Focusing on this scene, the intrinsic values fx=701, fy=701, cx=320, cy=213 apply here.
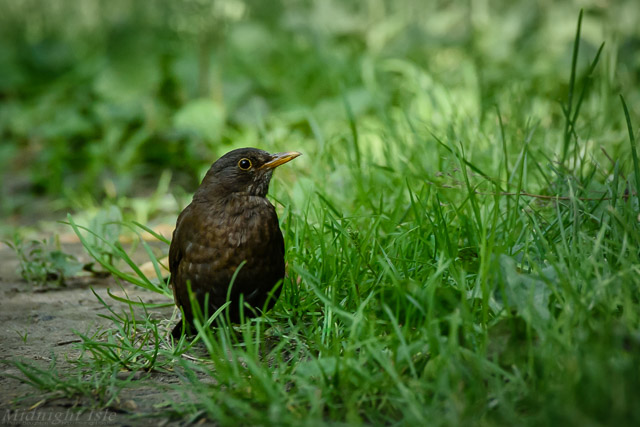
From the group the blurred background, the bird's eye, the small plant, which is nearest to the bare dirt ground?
the small plant

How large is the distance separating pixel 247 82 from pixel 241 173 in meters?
3.56

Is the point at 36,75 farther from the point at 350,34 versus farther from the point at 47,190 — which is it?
the point at 350,34

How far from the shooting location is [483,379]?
1946mm

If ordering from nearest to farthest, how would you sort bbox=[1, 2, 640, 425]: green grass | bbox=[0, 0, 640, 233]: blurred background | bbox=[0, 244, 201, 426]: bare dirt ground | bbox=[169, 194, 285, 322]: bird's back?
bbox=[1, 2, 640, 425]: green grass, bbox=[0, 244, 201, 426]: bare dirt ground, bbox=[169, 194, 285, 322]: bird's back, bbox=[0, 0, 640, 233]: blurred background

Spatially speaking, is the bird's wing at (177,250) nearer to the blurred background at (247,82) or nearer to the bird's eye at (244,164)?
the bird's eye at (244,164)

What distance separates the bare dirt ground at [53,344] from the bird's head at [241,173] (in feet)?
2.12

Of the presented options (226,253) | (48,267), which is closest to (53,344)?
(226,253)

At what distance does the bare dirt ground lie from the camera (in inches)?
81.3

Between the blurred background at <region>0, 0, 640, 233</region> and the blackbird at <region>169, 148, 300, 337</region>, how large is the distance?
1.68 meters

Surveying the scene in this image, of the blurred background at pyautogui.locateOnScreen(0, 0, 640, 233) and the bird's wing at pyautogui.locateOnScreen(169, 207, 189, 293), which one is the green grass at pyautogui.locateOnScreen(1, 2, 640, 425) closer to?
the bird's wing at pyautogui.locateOnScreen(169, 207, 189, 293)

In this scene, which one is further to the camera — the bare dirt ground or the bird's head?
the bird's head

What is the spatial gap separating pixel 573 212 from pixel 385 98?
3277 mm

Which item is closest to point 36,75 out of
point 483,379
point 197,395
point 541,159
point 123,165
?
point 123,165

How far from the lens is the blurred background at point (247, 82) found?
18.1ft
